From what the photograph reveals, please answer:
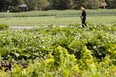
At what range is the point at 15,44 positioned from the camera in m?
10.4

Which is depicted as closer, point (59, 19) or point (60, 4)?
point (59, 19)

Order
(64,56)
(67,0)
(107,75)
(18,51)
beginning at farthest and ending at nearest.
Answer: (67,0)
(18,51)
(64,56)
(107,75)

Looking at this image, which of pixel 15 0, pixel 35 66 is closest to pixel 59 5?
pixel 15 0

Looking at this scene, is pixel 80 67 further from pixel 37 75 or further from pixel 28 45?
pixel 28 45

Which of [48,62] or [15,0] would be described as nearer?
[48,62]

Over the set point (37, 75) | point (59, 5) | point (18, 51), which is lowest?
point (59, 5)

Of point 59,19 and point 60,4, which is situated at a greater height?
point 59,19

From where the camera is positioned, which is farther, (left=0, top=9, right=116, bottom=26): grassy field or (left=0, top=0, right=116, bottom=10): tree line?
(left=0, top=0, right=116, bottom=10): tree line

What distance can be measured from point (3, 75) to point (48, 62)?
3.23 ft

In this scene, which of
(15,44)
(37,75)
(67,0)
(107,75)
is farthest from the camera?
A: (67,0)

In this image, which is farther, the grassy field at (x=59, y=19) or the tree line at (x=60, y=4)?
the tree line at (x=60, y=4)

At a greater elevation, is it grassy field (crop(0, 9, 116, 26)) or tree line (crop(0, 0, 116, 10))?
grassy field (crop(0, 9, 116, 26))

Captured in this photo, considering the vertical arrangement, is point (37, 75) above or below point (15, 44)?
above

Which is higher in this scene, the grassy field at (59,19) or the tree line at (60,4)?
the grassy field at (59,19)
